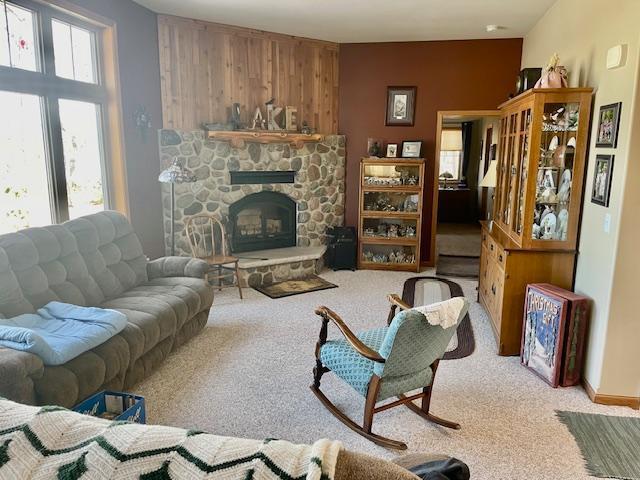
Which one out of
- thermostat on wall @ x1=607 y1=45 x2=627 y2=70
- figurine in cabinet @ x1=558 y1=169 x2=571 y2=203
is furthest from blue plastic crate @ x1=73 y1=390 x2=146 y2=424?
thermostat on wall @ x1=607 y1=45 x2=627 y2=70

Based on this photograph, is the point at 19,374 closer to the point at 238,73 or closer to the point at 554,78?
the point at 554,78

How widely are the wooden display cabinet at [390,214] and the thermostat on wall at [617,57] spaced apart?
306 centimetres

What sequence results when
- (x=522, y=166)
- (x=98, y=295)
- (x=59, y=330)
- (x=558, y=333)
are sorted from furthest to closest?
(x=522, y=166) < (x=98, y=295) < (x=558, y=333) < (x=59, y=330)

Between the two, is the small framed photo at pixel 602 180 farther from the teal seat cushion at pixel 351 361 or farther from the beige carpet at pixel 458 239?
the beige carpet at pixel 458 239

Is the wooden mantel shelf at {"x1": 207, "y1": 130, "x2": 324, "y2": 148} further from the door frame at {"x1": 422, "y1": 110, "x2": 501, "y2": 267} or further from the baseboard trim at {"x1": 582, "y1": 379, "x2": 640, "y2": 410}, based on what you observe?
the baseboard trim at {"x1": 582, "y1": 379, "x2": 640, "y2": 410}

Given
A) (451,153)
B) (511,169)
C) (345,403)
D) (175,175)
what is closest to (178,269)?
(175,175)

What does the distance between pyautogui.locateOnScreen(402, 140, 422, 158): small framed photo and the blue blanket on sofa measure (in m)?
4.43

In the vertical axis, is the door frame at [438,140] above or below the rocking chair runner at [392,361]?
above

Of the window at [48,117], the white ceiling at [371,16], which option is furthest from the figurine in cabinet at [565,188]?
the window at [48,117]

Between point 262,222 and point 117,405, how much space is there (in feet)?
12.5

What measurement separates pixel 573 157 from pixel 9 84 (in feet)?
13.5

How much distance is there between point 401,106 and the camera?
622cm

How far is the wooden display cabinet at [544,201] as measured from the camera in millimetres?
3340

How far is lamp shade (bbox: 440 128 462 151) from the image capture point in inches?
420
